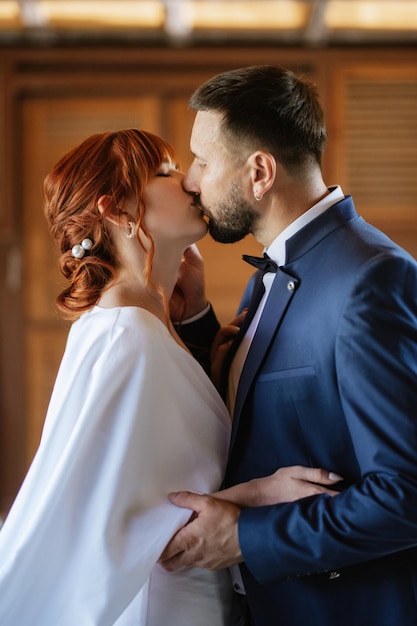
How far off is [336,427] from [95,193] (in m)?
0.66

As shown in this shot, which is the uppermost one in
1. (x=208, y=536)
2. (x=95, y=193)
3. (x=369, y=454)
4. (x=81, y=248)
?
(x=95, y=193)

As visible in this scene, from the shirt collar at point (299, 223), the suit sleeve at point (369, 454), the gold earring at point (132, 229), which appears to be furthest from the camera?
the gold earring at point (132, 229)

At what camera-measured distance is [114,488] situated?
142 cm

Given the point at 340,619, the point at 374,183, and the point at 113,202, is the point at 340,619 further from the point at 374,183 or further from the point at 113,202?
the point at 374,183

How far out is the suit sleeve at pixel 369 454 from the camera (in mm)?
1258

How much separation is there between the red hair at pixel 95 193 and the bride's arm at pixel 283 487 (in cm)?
48

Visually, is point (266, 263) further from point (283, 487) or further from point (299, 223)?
point (283, 487)

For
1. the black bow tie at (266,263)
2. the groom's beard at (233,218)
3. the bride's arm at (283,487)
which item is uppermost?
the groom's beard at (233,218)

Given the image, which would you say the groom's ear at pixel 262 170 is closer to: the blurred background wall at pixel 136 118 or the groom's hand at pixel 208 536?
the groom's hand at pixel 208 536

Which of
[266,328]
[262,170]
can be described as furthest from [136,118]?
[266,328]

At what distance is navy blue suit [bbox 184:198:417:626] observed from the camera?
4.15ft

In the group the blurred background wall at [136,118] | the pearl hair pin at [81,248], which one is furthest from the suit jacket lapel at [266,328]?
the blurred background wall at [136,118]

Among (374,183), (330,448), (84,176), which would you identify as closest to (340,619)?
(330,448)

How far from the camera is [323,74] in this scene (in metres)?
3.48
